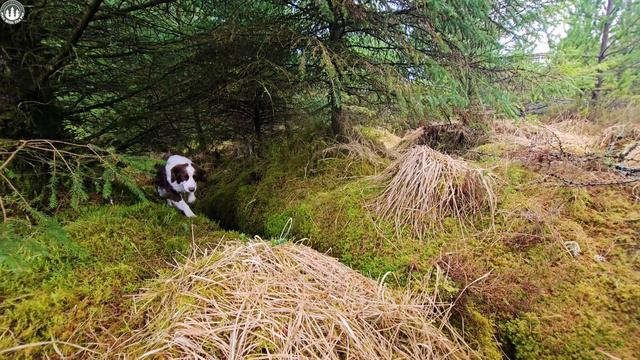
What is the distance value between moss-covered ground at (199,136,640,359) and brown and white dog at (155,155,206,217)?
0.87 meters

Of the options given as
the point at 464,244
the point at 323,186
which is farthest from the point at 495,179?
the point at 323,186

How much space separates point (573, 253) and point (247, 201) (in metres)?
3.09

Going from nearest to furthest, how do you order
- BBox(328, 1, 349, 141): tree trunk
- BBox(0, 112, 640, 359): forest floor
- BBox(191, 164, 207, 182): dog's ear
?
1. BBox(0, 112, 640, 359): forest floor
2. BBox(328, 1, 349, 141): tree trunk
3. BBox(191, 164, 207, 182): dog's ear

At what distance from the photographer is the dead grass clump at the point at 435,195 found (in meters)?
2.57

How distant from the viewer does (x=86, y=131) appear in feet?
11.9

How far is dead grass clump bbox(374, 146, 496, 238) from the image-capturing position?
8.44ft

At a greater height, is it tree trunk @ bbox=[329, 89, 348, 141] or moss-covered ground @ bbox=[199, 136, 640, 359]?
Result: tree trunk @ bbox=[329, 89, 348, 141]

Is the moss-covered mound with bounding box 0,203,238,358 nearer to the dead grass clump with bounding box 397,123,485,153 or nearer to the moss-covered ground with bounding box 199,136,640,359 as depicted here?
the moss-covered ground with bounding box 199,136,640,359

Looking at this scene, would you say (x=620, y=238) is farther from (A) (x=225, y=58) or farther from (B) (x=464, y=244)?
(A) (x=225, y=58)

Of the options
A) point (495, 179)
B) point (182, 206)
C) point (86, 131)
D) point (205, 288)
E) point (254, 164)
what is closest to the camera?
point (205, 288)

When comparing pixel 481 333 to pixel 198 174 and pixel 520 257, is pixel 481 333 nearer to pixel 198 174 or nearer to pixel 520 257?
pixel 520 257

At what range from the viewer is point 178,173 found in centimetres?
338

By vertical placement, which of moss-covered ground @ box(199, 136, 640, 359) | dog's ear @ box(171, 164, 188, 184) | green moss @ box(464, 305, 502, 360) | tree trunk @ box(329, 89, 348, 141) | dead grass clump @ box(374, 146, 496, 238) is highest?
tree trunk @ box(329, 89, 348, 141)

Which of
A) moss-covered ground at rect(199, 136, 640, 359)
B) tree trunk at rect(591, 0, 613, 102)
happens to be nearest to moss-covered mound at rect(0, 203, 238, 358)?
moss-covered ground at rect(199, 136, 640, 359)
